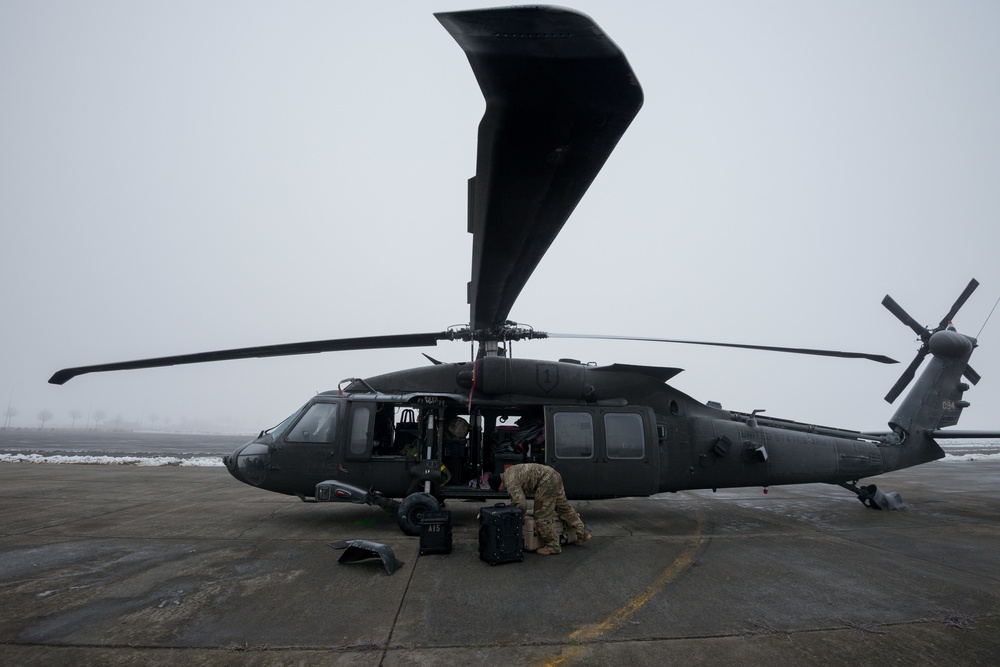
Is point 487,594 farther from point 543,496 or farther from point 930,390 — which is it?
point 930,390

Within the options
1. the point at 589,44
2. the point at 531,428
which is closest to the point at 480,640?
the point at 589,44

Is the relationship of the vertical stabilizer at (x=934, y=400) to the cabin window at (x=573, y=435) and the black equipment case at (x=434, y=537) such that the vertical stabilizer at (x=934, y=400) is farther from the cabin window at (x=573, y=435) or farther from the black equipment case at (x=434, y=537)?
the black equipment case at (x=434, y=537)

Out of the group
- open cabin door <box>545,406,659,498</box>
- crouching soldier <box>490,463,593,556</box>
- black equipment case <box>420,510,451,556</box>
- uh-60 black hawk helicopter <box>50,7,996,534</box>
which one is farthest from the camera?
open cabin door <box>545,406,659,498</box>

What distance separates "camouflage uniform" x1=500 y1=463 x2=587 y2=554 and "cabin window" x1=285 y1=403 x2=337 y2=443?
3408mm

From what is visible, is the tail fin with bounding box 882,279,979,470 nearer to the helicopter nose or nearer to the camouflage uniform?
the camouflage uniform

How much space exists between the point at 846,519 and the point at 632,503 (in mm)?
4189

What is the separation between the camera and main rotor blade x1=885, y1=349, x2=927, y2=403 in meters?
11.3

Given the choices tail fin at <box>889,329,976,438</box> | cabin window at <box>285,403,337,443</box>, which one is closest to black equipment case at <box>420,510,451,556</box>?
cabin window at <box>285,403,337,443</box>

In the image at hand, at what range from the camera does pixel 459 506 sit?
35.9 feet

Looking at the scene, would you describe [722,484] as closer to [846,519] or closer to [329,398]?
[846,519]

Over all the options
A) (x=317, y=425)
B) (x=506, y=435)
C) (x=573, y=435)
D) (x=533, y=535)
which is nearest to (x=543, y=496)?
(x=533, y=535)

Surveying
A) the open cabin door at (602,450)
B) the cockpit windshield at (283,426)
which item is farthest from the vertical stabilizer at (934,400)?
the cockpit windshield at (283,426)

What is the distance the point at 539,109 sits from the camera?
236 centimetres

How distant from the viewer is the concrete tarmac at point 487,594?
144 inches
